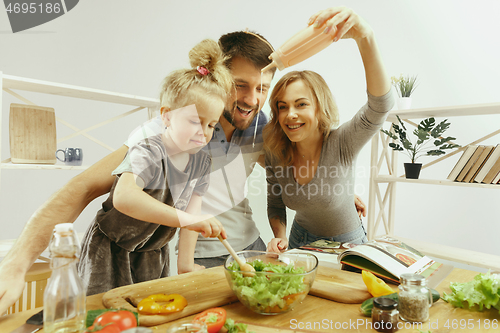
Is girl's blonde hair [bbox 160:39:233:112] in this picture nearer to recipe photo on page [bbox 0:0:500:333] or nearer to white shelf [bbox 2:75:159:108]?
recipe photo on page [bbox 0:0:500:333]

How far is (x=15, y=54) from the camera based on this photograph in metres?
1.61

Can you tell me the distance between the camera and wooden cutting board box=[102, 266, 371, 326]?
2.25ft

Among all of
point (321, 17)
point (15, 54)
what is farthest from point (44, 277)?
point (321, 17)

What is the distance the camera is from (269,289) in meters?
0.64

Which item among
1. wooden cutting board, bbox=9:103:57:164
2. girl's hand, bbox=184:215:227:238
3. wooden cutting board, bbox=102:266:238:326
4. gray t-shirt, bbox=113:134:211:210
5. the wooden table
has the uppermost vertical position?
wooden cutting board, bbox=9:103:57:164

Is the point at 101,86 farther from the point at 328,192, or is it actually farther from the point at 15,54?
the point at 328,192

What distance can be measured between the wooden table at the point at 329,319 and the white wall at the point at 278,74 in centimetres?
123

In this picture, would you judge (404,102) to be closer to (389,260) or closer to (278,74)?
→ (278,74)

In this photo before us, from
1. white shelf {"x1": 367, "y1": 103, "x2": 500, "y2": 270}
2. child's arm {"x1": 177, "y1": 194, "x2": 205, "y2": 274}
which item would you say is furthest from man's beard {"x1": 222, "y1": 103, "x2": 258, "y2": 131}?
white shelf {"x1": 367, "y1": 103, "x2": 500, "y2": 270}

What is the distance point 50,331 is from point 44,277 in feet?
3.50

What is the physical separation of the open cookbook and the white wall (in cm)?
105

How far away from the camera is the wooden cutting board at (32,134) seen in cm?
148

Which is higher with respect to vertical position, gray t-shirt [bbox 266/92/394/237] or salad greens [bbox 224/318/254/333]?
gray t-shirt [bbox 266/92/394/237]

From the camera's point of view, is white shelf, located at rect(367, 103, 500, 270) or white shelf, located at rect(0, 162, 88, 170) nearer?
white shelf, located at rect(0, 162, 88, 170)
